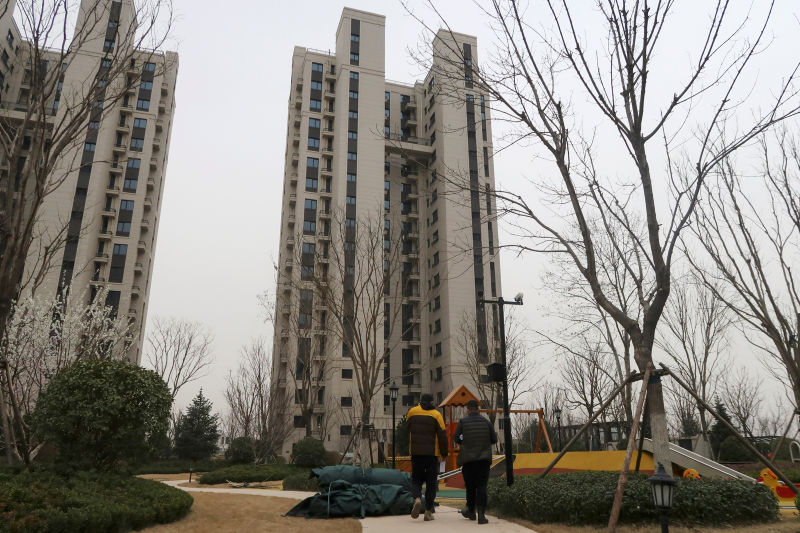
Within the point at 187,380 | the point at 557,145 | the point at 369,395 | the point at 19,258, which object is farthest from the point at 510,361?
the point at 19,258

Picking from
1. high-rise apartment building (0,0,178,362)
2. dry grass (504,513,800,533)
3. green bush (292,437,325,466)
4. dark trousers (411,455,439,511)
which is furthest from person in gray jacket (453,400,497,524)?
high-rise apartment building (0,0,178,362)

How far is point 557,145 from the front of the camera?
9.22 metres

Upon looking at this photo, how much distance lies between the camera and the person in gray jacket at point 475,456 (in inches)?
271

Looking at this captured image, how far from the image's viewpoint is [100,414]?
823cm

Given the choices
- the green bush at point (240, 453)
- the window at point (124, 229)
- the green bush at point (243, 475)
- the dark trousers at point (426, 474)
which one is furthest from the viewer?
the window at point (124, 229)

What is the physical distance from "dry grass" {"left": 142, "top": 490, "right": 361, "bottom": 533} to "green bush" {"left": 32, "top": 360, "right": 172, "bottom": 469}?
1.56 m

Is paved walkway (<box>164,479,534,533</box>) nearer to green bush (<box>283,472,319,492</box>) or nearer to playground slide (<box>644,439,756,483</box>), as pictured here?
playground slide (<box>644,439,756,483</box>)

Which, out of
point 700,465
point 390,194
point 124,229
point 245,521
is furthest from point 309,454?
point 390,194

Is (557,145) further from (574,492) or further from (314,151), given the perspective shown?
(314,151)

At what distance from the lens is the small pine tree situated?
32375mm

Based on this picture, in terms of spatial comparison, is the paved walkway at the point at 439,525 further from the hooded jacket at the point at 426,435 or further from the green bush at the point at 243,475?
the green bush at the point at 243,475

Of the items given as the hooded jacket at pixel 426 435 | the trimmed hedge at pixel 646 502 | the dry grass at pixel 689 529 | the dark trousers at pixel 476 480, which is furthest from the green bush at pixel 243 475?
the dry grass at pixel 689 529

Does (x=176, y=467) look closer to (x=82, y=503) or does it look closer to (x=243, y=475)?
(x=243, y=475)

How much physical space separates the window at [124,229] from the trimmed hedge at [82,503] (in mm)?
45768
